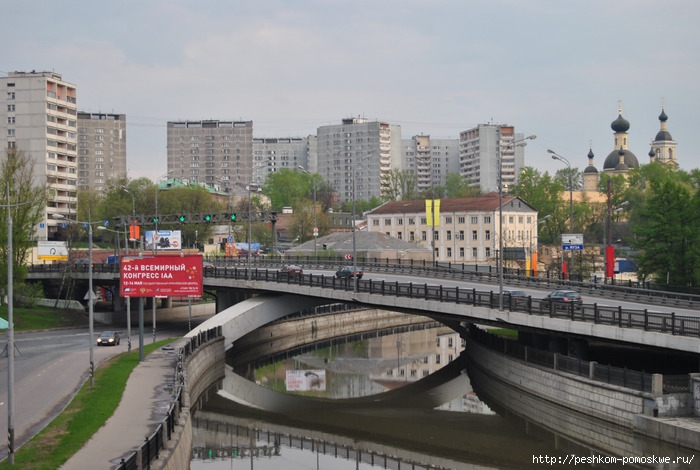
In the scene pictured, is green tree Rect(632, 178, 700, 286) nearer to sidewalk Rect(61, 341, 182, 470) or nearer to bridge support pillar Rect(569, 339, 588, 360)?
bridge support pillar Rect(569, 339, 588, 360)

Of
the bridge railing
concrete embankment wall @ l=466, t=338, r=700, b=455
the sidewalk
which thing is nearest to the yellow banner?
the bridge railing

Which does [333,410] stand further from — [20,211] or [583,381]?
[20,211]

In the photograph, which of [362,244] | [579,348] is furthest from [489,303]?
[362,244]

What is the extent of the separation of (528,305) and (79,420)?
80.0 feet

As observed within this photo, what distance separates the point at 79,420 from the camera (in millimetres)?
34094

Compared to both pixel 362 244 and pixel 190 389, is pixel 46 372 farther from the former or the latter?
pixel 362 244

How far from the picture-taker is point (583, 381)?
4419 centimetres

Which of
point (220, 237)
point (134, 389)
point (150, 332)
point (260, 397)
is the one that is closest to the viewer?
point (134, 389)

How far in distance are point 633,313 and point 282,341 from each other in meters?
45.2

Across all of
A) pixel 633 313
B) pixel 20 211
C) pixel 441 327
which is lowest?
pixel 441 327

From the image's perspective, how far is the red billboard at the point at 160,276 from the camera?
54125 mm

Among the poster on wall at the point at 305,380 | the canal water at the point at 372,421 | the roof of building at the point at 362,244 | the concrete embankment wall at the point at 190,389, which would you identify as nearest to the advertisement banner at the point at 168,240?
the roof of building at the point at 362,244

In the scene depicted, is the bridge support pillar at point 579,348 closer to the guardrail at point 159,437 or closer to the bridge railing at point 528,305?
the bridge railing at point 528,305

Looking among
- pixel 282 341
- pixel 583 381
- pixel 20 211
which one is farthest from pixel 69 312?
pixel 583 381
